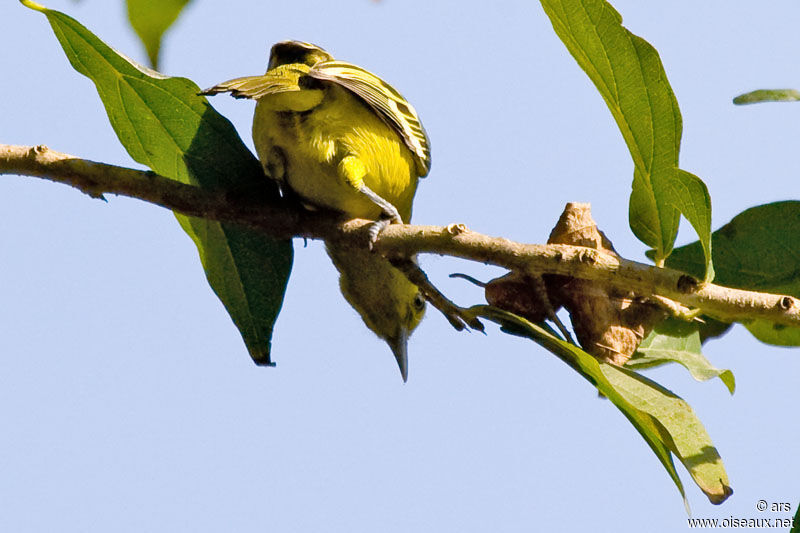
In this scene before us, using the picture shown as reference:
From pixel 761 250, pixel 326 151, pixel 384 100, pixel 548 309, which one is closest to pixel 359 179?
pixel 326 151

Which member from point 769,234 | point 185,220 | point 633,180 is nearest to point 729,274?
point 769,234

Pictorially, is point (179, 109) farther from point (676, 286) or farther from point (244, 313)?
point (676, 286)

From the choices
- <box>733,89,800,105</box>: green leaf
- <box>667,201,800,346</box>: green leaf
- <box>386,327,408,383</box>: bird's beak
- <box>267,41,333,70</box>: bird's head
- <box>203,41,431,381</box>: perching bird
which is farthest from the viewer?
<box>386,327,408,383</box>: bird's beak

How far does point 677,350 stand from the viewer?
325 cm

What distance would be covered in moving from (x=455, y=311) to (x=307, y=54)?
4.89 ft

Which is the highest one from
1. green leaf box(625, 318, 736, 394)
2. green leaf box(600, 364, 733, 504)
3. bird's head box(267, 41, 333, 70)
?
bird's head box(267, 41, 333, 70)

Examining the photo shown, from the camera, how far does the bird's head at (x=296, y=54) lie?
12.5ft

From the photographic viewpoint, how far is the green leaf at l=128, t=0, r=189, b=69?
9.82 ft

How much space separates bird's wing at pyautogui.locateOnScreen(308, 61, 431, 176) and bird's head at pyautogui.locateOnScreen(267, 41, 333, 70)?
0.11m

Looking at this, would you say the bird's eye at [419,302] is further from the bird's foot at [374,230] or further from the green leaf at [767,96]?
the green leaf at [767,96]

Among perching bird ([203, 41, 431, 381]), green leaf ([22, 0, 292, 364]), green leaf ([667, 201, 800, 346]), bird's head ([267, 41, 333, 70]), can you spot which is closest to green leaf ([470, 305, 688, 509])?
green leaf ([667, 201, 800, 346])

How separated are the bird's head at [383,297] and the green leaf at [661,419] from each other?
1.62m

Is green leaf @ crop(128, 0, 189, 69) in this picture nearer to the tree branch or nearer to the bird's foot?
the tree branch

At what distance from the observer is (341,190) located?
366 centimetres
